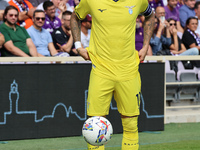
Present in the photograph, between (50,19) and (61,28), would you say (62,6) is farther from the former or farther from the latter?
(61,28)

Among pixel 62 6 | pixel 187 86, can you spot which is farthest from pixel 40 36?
pixel 187 86

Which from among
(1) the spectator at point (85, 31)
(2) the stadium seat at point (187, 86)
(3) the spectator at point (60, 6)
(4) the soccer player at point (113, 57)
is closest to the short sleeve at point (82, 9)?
(4) the soccer player at point (113, 57)

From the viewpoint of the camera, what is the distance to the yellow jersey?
16.1 ft

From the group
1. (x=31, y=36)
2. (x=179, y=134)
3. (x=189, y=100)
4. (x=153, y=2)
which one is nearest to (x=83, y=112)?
(x=179, y=134)

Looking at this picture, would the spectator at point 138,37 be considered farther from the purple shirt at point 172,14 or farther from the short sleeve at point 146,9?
the short sleeve at point 146,9

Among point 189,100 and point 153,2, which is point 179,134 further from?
point 153,2

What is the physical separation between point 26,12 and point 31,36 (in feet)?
2.16

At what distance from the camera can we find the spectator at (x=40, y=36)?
9773 millimetres

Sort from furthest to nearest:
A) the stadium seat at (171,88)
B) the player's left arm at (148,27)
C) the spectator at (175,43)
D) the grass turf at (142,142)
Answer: the spectator at (175,43)
the stadium seat at (171,88)
the grass turf at (142,142)
the player's left arm at (148,27)

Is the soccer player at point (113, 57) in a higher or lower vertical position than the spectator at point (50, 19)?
lower

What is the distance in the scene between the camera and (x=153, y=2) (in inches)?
478

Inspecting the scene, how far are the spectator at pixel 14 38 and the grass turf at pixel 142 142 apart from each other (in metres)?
2.37

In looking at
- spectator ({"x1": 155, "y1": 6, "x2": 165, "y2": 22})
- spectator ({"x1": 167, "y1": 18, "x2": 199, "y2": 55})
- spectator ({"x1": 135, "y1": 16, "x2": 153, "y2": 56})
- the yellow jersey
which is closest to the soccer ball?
the yellow jersey

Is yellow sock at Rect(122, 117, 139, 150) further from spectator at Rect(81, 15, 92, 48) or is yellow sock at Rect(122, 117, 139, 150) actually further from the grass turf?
spectator at Rect(81, 15, 92, 48)
